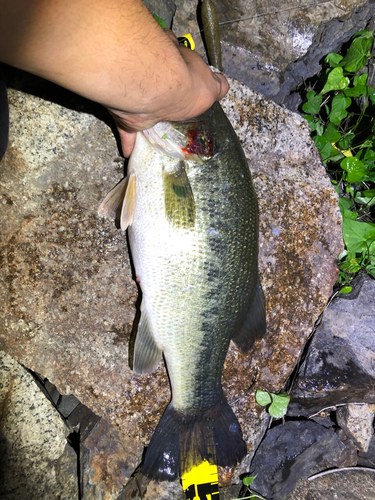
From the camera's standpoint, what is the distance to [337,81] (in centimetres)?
314

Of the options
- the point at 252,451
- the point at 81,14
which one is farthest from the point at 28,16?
the point at 252,451

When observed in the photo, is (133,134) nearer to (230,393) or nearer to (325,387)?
(230,393)

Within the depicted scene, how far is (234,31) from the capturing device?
10.5 ft

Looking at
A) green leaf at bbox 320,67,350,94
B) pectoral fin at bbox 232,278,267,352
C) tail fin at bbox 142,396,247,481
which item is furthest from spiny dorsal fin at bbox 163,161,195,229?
green leaf at bbox 320,67,350,94

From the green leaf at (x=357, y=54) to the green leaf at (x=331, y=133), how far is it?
513mm

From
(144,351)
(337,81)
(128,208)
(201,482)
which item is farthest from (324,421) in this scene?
(337,81)

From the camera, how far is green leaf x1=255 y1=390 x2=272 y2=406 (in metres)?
2.58

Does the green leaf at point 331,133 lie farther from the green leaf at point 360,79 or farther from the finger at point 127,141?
the finger at point 127,141

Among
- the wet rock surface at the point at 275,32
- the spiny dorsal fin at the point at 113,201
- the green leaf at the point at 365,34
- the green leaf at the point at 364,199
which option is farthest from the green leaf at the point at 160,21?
the green leaf at the point at 364,199

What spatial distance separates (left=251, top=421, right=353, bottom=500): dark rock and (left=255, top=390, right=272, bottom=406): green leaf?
2.03 feet

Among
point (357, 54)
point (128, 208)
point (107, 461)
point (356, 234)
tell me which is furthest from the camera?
point (356, 234)

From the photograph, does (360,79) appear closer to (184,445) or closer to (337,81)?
(337,81)

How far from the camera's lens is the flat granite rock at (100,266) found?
224cm

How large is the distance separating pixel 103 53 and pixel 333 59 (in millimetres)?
2716
